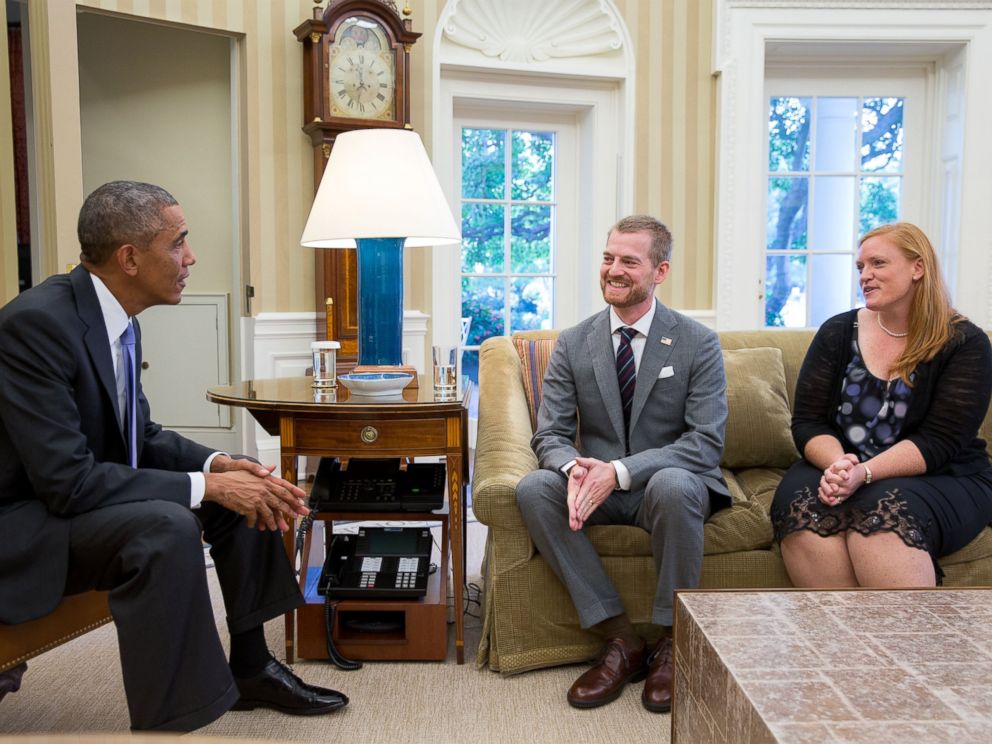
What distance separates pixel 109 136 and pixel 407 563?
3.33 metres

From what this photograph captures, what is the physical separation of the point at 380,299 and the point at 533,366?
50 cm

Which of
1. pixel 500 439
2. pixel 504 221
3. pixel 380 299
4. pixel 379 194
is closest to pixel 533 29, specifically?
pixel 504 221

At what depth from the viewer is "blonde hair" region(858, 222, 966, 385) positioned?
7.80 ft

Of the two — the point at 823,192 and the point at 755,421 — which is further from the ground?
the point at 823,192

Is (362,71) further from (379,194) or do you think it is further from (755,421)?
(755,421)

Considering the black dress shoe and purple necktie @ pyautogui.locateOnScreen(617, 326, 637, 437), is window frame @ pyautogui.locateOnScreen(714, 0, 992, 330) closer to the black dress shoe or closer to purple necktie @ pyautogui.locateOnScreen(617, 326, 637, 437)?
purple necktie @ pyautogui.locateOnScreen(617, 326, 637, 437)

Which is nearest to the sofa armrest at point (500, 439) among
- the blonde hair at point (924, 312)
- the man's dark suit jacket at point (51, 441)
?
the man's dark suit jacket at point (51, 441)

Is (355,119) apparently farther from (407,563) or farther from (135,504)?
(135,504)

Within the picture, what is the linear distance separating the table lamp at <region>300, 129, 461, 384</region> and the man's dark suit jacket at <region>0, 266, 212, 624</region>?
873 millimetres

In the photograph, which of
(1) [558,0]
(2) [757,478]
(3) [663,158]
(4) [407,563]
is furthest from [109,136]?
(2) [757,478]

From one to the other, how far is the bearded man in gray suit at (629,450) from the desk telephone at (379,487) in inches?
10.2

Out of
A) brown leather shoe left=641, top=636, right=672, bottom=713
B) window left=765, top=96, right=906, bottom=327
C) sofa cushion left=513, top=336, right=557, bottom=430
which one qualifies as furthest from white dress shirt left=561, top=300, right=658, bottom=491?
window left=765, top=96, right=906, bottom=327

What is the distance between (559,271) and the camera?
4.83 metres

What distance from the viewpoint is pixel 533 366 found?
9.39 feet
